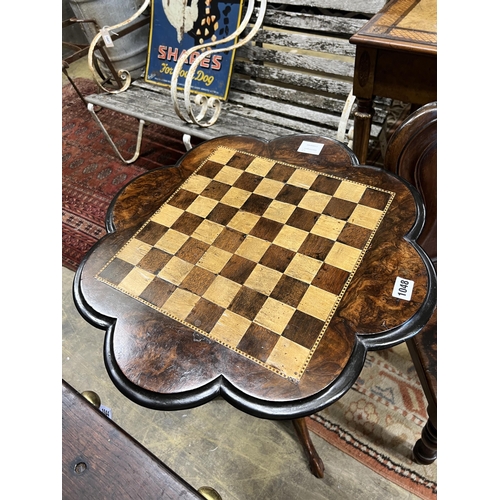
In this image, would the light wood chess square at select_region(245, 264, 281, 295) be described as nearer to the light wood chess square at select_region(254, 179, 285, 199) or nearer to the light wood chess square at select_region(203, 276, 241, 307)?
the light wood chess square at select_region(203, 276, 241, 307)

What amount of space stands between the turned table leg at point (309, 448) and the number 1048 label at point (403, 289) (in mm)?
613

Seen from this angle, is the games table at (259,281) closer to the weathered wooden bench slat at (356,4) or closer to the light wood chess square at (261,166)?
the light wood chess square at (261,166)

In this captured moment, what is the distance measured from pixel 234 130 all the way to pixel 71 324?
1320 millimetres

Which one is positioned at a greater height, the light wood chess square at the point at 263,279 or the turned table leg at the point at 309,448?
the light wood chess square at the point at 263,279

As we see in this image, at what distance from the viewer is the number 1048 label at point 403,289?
911 mm

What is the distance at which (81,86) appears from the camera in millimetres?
3613

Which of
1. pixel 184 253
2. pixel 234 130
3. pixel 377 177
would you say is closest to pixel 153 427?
pixel 184 253

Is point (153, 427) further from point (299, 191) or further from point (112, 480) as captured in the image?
point (299, 191)

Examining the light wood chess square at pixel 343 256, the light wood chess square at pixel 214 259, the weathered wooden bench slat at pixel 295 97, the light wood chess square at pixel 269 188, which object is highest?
the weathered wooden bench slat at pixel 295 97

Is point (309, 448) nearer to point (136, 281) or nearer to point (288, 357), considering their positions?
point (288, 357)

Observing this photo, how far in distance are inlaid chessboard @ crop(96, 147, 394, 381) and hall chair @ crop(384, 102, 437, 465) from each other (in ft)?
0.64

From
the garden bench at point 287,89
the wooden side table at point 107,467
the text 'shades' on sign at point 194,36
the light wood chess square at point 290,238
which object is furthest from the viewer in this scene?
the text 'shades' on sign at point 194,36

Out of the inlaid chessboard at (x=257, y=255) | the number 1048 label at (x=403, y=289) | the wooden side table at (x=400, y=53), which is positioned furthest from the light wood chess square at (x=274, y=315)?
the wooden side table at (x=400, y=53)

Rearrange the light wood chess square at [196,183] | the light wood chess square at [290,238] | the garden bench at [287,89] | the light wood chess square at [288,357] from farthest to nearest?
the garden bench at [287,89] → the light wood chess square at [196,183] → the light wood chess square at [290,238] → the light wood chess square at [288,357]
